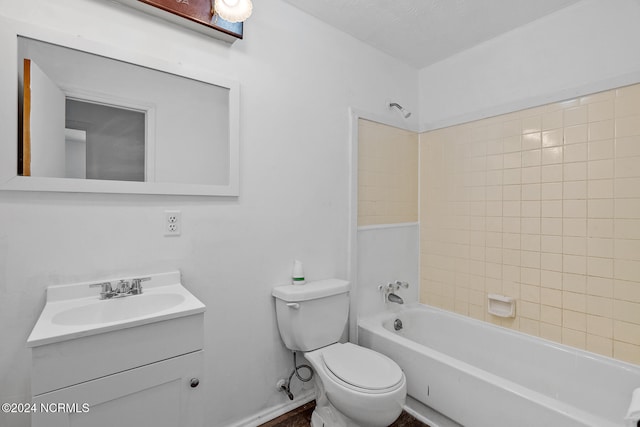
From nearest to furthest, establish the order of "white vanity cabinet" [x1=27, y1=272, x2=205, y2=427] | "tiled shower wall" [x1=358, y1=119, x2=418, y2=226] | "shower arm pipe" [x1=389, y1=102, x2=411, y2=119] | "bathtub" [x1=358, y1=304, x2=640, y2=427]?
"white vanity cabinet" [x1=27, y1=272, x2=205, y2=427]
"bathtub" [x1=358, y1=304, x2=640, y2=427]
"tiled shower wall" [x1=358, y1=119, x2=418, y2=226]
"shower arm pipe" [x1=389, y1=102, x2=411, y2=119]

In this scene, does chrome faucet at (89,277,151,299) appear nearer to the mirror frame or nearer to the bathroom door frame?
the mirror frame

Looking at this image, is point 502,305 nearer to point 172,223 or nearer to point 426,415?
point 426,415

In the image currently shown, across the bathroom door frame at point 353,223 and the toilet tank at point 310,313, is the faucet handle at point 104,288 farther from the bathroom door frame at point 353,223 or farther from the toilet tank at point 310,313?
the bathroom door frame at point 353,223

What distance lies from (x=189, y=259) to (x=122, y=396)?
2.11 feet

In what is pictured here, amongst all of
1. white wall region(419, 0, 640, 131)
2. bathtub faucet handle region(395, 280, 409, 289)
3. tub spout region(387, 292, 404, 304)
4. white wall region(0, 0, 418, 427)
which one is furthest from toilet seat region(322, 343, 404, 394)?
white wall region(419, 0, 640, 131)

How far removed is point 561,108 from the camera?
190 centimetres

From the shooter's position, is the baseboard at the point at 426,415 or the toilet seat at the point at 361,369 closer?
the toilet seat at the point at 361,369

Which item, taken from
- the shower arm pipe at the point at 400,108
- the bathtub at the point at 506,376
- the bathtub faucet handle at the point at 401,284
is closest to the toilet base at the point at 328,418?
the bathtub at the point at 506,376

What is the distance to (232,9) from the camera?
1443 mm

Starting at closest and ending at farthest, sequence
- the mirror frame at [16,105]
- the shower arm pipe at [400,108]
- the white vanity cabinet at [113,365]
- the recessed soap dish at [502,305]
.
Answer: the white vanity cabinet at [113,365], the mirror frame at [16,105], the recessed soap dish at [502,305], the shower arm pipe at [400,108]

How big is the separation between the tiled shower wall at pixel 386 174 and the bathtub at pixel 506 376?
78 cm

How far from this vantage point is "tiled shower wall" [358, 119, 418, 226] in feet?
7.47

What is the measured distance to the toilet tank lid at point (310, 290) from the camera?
1.72 meters

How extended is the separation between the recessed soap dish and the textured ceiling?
179 centimetres
